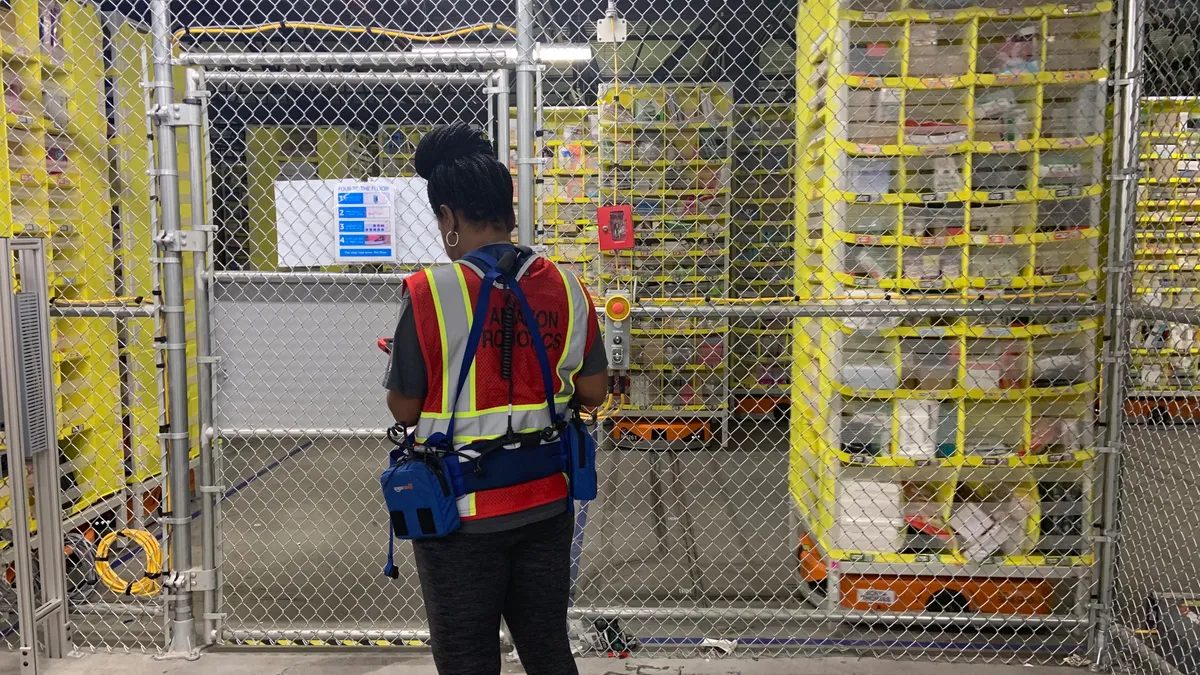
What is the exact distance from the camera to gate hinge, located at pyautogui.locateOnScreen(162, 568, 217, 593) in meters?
3.15

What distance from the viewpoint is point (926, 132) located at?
3.44m

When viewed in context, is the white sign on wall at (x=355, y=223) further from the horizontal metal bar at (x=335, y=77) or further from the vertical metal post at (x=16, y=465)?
the vertical metal post at (x=16, y=465)

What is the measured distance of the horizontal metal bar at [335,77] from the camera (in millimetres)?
3031

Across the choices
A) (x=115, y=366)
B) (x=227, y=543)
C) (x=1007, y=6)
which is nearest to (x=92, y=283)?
(x=115, y=366)

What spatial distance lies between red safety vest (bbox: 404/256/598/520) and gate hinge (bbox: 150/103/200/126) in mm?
1692

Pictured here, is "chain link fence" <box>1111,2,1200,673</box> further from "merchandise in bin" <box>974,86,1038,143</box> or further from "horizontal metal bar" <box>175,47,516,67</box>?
"horizontal metal bar" <box>175,47,516,67</box>

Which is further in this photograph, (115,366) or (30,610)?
(115,366)

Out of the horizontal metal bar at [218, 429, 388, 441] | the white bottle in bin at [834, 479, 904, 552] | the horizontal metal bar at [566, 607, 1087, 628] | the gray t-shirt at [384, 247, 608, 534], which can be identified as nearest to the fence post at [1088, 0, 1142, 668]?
the horizontal metal bar at [566, 607, 1087, 628]

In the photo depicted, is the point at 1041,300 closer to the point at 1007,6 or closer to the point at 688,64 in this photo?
the point at 1007,6

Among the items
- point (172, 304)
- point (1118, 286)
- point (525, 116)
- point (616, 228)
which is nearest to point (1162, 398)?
point (1118, 286)

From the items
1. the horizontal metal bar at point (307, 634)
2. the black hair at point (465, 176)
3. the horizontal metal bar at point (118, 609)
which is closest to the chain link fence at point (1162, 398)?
the black hair at point (465, 176)

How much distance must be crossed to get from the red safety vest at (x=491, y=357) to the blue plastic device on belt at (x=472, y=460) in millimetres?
16

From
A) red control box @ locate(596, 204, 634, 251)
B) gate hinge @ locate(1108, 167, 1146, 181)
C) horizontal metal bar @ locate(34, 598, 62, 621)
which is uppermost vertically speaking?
gate hinge @ locate(1108, 167, 1146, 181)

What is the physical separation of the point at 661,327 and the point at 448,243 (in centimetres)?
559
